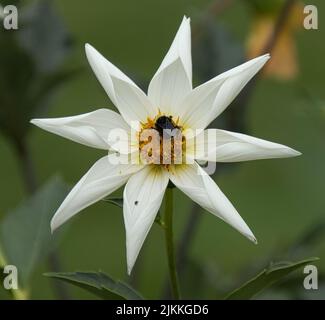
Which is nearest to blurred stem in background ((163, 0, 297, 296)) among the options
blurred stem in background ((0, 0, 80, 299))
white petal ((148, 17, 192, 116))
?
blurred stem in background ((0, 0, 80, 299))

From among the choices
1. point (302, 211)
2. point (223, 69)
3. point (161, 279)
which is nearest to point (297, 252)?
point (223, 69)

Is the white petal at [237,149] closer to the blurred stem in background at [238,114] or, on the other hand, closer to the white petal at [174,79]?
the white petal at [174,79]

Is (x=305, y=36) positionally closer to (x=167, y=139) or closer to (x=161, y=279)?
(x=161, y=279)

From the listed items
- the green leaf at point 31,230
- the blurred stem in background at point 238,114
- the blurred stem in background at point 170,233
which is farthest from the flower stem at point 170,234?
the blurred stem in background at point 238,114

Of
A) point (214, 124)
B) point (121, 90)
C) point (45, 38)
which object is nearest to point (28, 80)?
point (45, 38)

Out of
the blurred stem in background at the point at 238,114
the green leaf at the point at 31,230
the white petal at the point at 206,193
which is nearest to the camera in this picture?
the white petal at the point at 206,193

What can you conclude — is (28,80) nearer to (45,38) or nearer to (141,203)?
(45,38)
